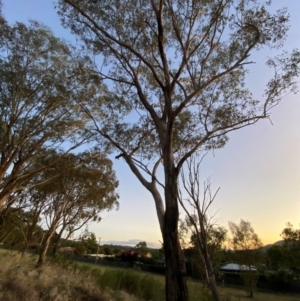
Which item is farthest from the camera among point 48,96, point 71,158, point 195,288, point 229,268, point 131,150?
point 229,268

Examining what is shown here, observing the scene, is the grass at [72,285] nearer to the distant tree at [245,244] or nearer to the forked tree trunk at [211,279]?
the forked tree trunk at [211,279]

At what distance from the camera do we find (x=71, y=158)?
13562mm

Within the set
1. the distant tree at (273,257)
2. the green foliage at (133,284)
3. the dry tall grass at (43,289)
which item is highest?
the distant tree at (273,257)

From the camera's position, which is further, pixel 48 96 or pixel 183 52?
pixel 48 96

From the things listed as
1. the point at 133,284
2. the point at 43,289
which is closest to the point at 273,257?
the point at 133,284

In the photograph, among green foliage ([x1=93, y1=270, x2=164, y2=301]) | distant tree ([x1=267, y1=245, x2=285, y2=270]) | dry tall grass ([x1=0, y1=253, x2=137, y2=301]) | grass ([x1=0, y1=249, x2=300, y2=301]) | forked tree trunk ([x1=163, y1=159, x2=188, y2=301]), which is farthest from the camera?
distant tree ([x1=267, y1=245, x2=285, y2=270])

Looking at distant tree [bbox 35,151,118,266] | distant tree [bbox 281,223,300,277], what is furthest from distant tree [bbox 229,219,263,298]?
distant tree [bbox 35,151,118,266]

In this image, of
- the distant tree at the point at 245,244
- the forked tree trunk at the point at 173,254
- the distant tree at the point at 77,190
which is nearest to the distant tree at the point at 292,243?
the distant tree at the point at 245,244

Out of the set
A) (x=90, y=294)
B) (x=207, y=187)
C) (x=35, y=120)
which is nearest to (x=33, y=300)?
(x=90, y=294)

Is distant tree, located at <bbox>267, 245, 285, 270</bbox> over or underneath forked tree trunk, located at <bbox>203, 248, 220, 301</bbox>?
over

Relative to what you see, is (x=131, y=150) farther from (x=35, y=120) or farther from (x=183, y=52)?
(x=35, y=120)

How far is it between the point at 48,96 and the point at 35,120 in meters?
1.02

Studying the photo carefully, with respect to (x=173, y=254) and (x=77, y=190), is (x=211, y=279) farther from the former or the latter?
(x=77, y=190)

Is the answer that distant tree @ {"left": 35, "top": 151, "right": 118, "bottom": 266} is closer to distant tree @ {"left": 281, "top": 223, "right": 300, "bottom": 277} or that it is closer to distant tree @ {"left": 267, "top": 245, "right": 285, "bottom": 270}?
distant tree @ {"left": 281, "top": 223, "right": 300, "bottom": 277}
